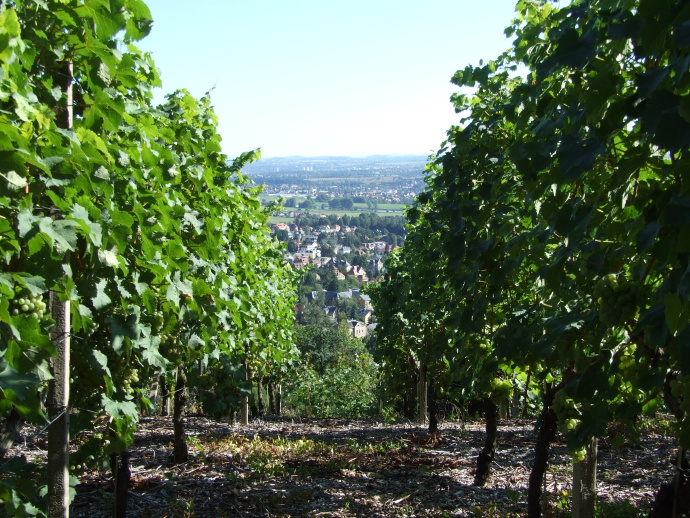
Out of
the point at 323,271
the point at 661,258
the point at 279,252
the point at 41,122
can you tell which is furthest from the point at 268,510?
the point at 323,271

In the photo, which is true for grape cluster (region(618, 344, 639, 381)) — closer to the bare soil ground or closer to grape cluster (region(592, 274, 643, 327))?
grape cluster (region(592, 274, 643, 327))

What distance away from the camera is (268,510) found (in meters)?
4.60

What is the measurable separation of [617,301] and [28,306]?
1837 mm

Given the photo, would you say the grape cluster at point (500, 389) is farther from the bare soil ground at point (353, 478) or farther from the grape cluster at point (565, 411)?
the bare soil ground at point (353, 478)

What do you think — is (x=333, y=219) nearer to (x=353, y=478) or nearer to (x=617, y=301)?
(x=353, y=478)

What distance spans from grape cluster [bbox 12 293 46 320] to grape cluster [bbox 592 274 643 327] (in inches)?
69.3

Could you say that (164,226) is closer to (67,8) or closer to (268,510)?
(67,8)

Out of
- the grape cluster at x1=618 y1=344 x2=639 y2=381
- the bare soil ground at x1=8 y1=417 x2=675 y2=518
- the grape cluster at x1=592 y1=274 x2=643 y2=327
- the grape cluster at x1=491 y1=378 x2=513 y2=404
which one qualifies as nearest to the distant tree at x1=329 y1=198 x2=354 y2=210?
the bare soil ground at x1=8 y1=417 x2=675 y2=518

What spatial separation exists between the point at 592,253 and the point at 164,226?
184 centimetres

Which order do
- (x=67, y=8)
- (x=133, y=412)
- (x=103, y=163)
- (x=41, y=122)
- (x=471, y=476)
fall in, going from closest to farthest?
(x=41, y=122) → (x=103, y=163) → (x=67, y=8) → (x=133, y=412) → (x=471, y=476)

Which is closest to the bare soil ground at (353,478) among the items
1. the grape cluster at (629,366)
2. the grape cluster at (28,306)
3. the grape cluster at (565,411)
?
the grape cluster at (565,411)

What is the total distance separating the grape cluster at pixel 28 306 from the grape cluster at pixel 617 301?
5.77ft

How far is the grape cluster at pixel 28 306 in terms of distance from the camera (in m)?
1.83

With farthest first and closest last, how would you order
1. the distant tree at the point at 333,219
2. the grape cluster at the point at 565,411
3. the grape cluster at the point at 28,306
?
the distant tree at the point at 333,219 → the grape cluster at the point at 565,411 → the grape cluster at the point at 28,306
